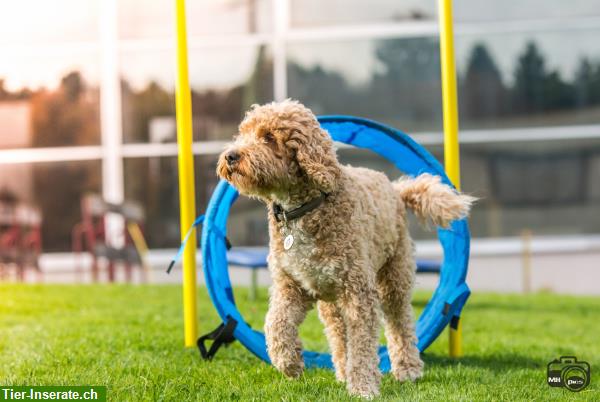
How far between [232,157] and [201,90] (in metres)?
8.48

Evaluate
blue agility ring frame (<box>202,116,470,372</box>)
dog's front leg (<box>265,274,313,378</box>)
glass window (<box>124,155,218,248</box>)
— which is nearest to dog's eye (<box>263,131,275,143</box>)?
dog's front leg (<box>265,274,313,378</box>)

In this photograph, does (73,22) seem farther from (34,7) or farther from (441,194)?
(441,194)

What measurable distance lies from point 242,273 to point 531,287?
431 centimetres

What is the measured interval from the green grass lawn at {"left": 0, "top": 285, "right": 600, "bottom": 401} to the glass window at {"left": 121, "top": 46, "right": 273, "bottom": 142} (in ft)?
11.8

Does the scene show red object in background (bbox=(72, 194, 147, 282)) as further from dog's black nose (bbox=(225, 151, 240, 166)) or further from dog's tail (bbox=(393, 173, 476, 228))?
dog's black nose (bbox=(225, 151, 240, 166))

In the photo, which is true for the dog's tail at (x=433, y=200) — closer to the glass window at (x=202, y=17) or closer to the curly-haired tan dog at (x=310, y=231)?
the curly-haired tan dog at (x=310, y=231)

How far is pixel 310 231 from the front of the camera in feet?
13.1

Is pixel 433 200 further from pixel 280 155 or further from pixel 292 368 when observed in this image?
pixel 292 368

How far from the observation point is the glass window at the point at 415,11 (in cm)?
1185

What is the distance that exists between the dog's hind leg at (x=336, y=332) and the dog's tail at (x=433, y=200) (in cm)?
79

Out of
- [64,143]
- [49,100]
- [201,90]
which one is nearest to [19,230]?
[64,143]

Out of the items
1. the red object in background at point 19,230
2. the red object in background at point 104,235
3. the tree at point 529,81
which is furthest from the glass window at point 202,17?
the tree at point 529,81

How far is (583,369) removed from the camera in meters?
4.62

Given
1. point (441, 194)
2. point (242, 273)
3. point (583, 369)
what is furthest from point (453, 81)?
point (242, 273)
